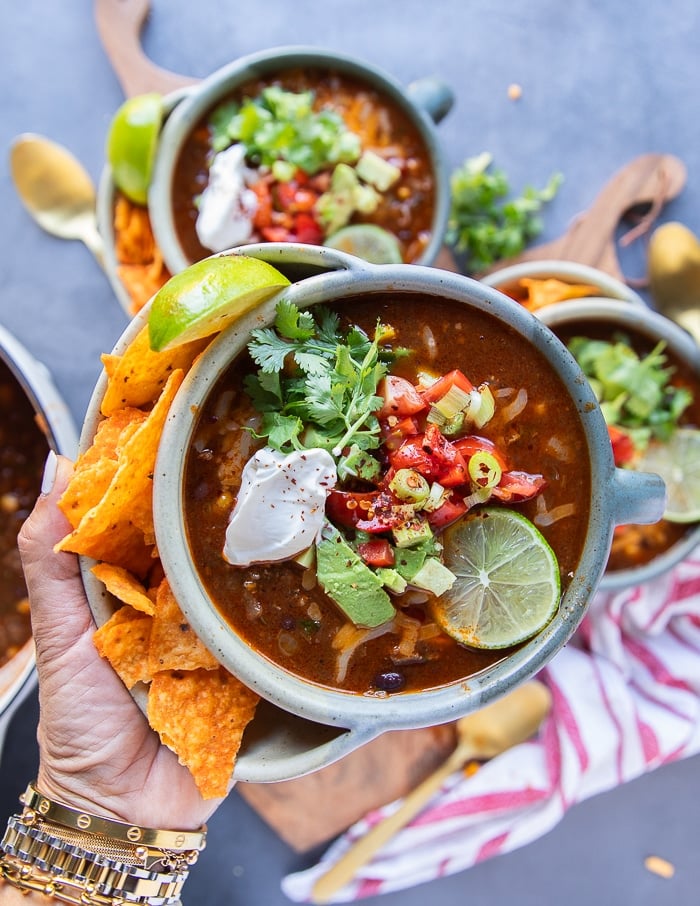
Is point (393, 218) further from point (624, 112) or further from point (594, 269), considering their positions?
point (624, 112)

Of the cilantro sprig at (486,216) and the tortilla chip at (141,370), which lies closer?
the tortilla chip at (141,370)

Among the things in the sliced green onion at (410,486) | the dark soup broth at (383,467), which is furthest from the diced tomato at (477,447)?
the sliced green onion at (410,486)

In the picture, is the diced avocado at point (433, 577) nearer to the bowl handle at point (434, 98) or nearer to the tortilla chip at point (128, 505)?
the tortilla chip at point (128, 505)

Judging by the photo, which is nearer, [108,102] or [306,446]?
[306,446]

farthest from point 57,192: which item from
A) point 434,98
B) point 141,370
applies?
point 141,370

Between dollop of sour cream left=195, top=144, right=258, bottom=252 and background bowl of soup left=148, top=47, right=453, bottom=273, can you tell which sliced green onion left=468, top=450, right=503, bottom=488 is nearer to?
background bowl of soup left=148, top=47, right=453, bottom=273

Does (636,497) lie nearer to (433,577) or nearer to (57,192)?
(433,577)

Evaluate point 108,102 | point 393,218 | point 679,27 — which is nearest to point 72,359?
point 108,102
